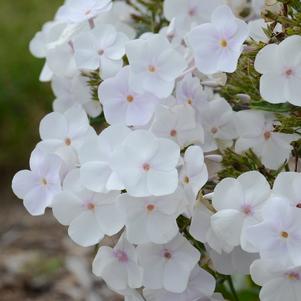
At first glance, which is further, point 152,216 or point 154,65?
point 154,65

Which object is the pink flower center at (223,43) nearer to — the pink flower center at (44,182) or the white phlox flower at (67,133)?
the white phlox flower at (67,133)

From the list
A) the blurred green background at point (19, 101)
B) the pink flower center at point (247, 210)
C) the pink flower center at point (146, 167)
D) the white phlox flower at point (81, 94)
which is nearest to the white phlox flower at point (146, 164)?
the pink flower center at point (146, 167)

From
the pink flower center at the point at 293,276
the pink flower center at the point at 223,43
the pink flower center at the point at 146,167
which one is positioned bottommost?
the pink flower center at the point at 293,276

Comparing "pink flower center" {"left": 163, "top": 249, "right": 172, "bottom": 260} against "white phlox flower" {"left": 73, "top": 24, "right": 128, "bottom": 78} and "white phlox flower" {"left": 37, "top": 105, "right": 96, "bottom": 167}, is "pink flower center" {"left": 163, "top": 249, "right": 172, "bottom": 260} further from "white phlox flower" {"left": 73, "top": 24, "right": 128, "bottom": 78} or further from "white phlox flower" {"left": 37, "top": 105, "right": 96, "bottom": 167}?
"white phlox flower" {"left": 73, "top": 24, "right": 128, "bottom": 78}

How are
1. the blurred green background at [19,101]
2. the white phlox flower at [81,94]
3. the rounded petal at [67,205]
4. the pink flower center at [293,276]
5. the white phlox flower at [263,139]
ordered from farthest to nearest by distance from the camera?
the blurred green background at [19,101] < the white phlox flower at [81,94] < the white phlox flower at [263,139] < the rounded petal at [67,205] < the pink flower center at [293,276]

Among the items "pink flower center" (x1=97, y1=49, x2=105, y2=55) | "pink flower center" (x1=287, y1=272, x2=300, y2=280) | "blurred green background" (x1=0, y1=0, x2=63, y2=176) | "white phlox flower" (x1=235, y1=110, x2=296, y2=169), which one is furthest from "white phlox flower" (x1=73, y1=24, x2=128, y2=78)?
"blurred green background" (x1=0, y1=0, x2=63, y2=176)

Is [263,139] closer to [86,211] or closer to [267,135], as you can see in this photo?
[267,135]

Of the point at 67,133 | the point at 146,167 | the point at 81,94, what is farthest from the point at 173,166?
the point at 81,94
